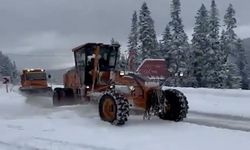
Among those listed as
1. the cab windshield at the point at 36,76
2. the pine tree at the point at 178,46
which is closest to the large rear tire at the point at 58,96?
the cab windshield at the point at 36,76

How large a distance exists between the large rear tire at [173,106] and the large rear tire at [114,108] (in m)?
1.41

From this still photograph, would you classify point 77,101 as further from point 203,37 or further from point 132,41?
point 132,41

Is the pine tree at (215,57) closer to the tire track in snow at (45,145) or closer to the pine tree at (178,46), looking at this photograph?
the pine tree at (178,46)

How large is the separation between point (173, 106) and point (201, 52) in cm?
3886

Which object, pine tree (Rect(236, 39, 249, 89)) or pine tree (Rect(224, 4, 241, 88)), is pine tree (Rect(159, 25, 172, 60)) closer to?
pine tree (Rect(224, 4, 241, 88))

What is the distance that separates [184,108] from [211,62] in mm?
38518

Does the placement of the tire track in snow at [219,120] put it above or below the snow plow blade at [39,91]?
below

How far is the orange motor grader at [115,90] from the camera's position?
12.8 metres

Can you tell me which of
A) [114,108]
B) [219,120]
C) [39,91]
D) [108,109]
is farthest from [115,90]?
[39,91]

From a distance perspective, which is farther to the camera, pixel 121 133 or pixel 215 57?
pixel 215 57

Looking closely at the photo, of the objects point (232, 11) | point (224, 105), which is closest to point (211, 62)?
point (232, 11)

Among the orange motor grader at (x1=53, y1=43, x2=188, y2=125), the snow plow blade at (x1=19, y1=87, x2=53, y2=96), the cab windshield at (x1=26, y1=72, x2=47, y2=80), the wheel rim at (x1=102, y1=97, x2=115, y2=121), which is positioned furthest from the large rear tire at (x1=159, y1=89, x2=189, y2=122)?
the cab windshield at (x1=26, y1=72, x2=47, y2=80)

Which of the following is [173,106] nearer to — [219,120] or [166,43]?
[219,120]

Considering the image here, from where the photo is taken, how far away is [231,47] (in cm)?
5706
